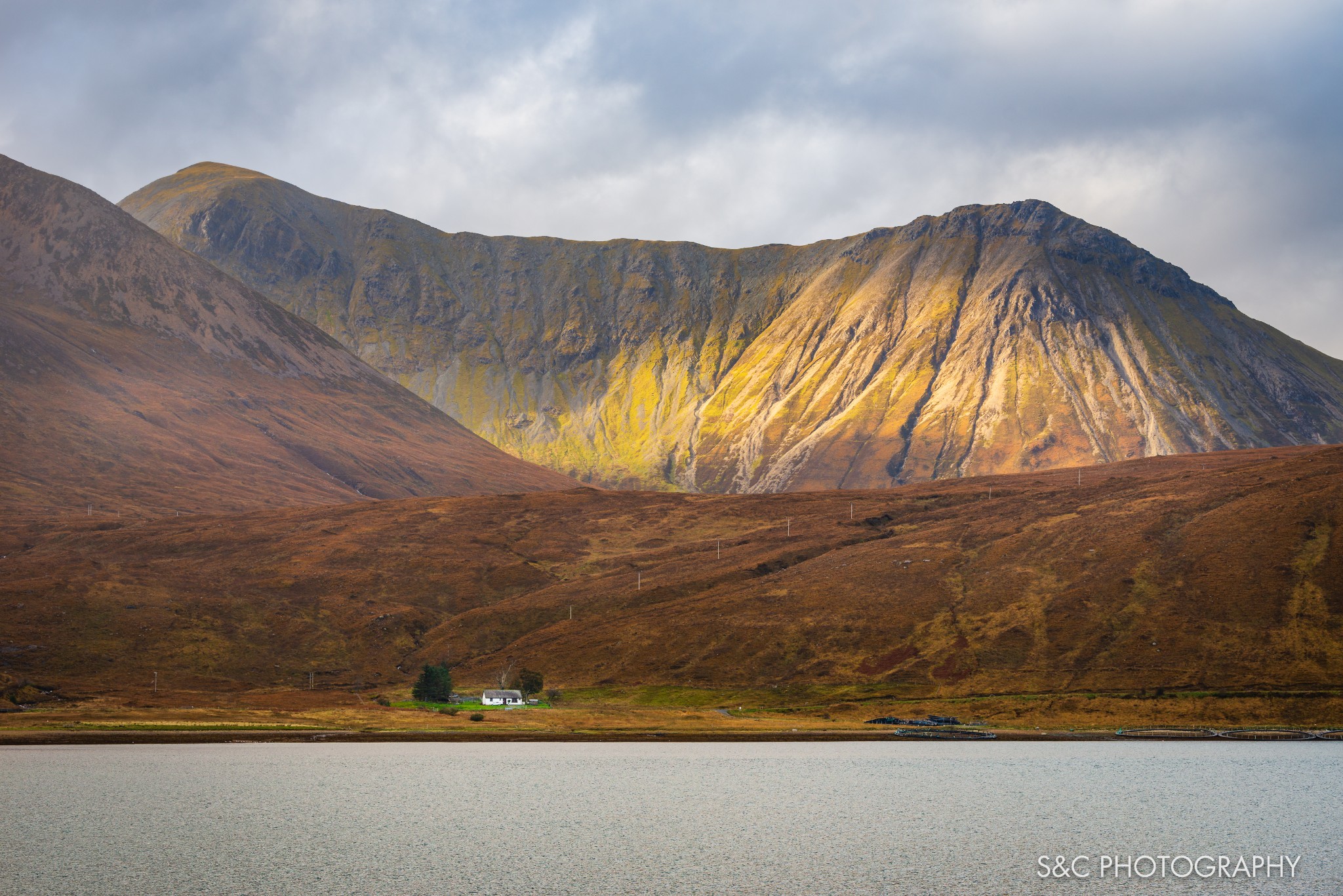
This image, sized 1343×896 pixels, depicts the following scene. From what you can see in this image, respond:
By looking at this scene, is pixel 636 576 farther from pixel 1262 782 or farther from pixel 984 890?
pixel 984 890

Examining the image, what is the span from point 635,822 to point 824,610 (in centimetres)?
11254

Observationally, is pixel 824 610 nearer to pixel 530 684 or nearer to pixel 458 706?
pixel 530 684

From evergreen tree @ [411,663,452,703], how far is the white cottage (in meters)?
4.44

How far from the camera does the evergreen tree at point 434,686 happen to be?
410ft

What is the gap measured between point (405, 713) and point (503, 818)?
7278cm

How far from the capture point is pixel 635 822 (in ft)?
142

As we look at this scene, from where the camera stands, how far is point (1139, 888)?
30672mm

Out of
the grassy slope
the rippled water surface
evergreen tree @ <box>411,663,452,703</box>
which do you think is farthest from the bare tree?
the rippled water surface

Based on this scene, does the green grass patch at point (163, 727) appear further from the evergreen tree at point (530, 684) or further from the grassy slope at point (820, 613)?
the evergreen tree at point (530, 684)

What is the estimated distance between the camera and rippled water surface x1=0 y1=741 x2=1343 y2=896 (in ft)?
105

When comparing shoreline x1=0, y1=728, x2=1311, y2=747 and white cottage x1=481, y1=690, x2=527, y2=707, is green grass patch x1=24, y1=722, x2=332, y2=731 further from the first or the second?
white cottage x1=481, y1=690, x2=527, y2=707

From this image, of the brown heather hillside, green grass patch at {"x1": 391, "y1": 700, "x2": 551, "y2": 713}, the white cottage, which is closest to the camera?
green grass patch at {"x1": 391, "y1": 700, "x2": 551, "y2": 713}

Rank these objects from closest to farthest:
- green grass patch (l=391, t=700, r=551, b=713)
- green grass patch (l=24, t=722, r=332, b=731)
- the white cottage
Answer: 1. green grass patch (l=24, t=722, r=332, b=731)
2. green grass patch (l=391, t=700, r=551, b=713)
3. the white cottage

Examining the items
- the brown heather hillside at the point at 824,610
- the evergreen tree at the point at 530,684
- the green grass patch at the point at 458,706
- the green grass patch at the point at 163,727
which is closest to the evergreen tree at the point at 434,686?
the green grass patch at the point at 458,706
